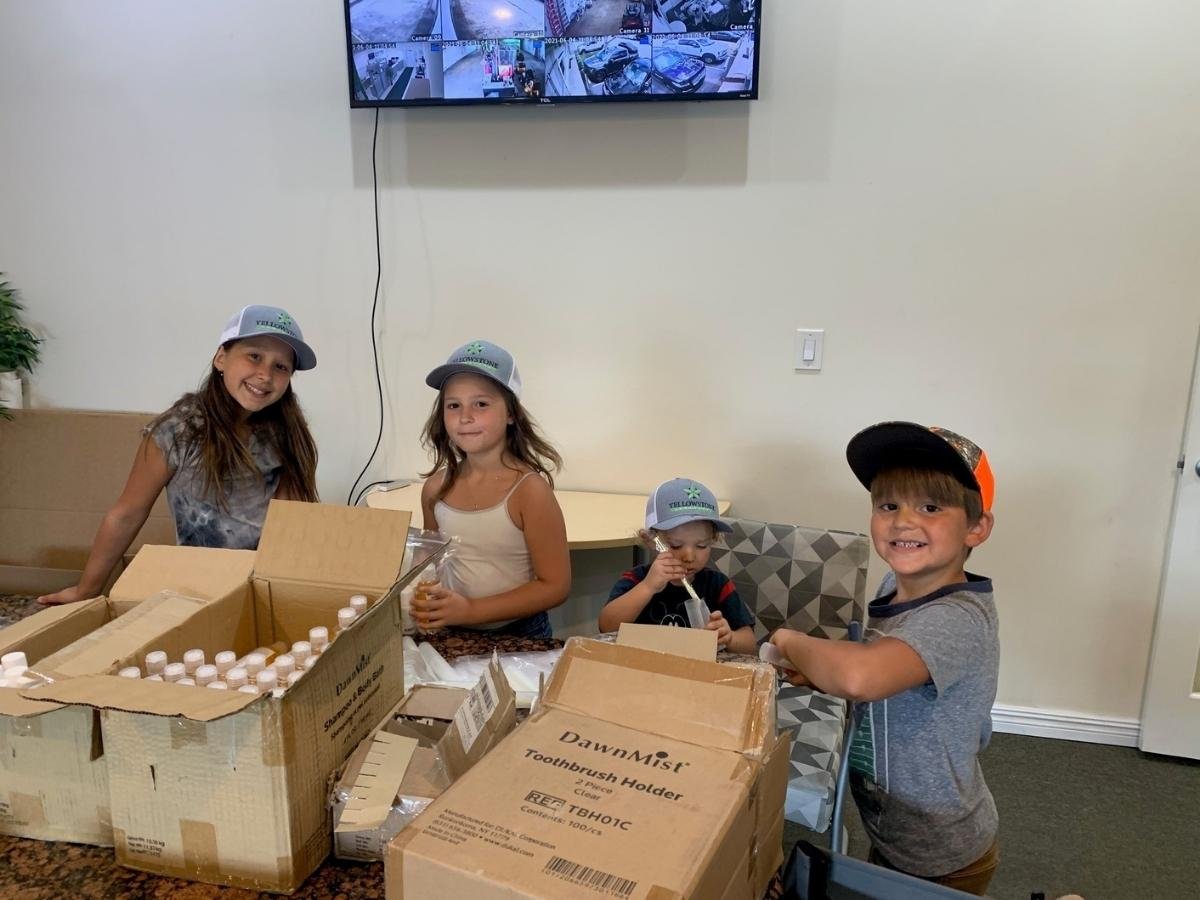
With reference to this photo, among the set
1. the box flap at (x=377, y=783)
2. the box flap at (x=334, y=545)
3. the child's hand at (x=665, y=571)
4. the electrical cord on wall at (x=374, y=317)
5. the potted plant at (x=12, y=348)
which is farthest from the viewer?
the potted plant at (x=12, y=348)

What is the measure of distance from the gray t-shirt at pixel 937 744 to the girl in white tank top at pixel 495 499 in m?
0.69

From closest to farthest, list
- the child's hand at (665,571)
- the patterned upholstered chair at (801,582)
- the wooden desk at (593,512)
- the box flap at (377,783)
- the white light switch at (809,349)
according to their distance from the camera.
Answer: the box flap at (377,783) < the child's hand at (665,571) < the patterned upholstered chair at (801,582) < the wooden desk at (593,512) < the white light switch at (809,349)

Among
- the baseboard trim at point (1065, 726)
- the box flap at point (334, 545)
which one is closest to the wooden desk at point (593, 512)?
the box flap at point (334, 545)

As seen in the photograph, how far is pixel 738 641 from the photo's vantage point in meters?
1.45

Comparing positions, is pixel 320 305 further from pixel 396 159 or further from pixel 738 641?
pixel 738 641

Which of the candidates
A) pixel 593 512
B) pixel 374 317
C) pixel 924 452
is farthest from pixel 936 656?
pixel 374 317

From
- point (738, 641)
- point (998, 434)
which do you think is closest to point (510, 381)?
point (738, 641)

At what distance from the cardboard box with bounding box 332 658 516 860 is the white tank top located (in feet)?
2.64

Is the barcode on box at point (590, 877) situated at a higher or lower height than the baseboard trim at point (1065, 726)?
higher

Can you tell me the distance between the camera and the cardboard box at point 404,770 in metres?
0.81

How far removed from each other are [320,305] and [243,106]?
67 centimetres

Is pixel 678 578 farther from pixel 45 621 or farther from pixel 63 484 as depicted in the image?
pixel 63 484

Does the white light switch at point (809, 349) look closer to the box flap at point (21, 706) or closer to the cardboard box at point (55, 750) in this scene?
the cardboard box at point (55, 750)

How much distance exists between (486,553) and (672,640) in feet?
2.85
